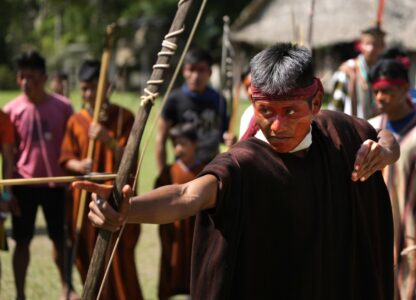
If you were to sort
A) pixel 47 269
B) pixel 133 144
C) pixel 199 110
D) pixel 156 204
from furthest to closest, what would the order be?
pixel 47 269, pixel 199 110, pixel 133 144, pixel 156 204

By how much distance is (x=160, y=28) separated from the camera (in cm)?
4822

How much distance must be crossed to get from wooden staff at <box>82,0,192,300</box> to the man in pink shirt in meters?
3.88

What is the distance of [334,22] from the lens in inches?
1251

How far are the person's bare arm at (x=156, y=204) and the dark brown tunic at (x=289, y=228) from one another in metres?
0.08

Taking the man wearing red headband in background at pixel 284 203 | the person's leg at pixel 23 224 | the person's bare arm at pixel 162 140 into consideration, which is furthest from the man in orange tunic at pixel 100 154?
the man wearing red headband in background at pixel 284 203

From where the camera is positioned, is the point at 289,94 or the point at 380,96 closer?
the point at 289,94

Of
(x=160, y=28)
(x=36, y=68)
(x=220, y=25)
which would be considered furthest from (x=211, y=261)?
(x=160, y=28)

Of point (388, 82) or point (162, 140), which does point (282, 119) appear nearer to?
point (388, 82)

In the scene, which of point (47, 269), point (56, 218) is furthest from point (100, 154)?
point (47, 269)

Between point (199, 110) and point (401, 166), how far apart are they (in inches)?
95.1

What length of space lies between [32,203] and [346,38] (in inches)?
988

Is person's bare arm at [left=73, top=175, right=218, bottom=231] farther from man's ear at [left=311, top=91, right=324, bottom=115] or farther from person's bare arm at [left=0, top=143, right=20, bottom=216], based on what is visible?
person's bare arm at [left=0, top=143, right=20, bottom=216]

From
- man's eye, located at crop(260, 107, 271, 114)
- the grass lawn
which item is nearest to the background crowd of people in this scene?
man's eye, located at crop(260, 107, 271, 114)

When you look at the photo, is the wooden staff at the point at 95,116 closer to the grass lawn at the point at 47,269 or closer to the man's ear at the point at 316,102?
the grass lawn at the point at 47,269
